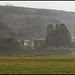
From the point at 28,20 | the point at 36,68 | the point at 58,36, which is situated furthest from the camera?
the point at 28,20

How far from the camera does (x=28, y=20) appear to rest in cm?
15950

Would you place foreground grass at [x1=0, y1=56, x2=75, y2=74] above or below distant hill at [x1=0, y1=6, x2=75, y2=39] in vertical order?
above

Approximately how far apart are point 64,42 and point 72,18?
113644 mm

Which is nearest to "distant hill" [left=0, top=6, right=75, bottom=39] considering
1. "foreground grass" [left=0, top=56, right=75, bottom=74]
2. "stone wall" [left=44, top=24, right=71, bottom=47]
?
"stone wall" [left=44, top=24, right=71, bottom=47]

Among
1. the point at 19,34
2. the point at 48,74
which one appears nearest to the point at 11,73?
the point at 48,74

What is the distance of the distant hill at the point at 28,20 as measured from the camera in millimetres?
142087

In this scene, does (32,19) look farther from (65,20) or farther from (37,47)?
(37,47)

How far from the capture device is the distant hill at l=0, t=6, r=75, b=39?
142 meters

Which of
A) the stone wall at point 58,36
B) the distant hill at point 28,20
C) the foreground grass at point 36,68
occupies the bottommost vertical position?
the distant hill at point 28,20

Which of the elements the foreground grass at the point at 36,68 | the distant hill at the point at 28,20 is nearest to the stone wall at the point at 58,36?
the foreground grass at the point at 36,68

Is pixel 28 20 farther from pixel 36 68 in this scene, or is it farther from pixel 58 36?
pixel 36 68

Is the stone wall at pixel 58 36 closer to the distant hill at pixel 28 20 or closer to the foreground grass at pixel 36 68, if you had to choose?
the foreground grass at pixel 36 68

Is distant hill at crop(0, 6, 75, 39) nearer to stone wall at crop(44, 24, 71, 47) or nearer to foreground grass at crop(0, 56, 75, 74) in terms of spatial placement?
stone wall at crop(44, 24, 71, 47)

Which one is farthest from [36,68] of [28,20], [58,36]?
[28,20]
